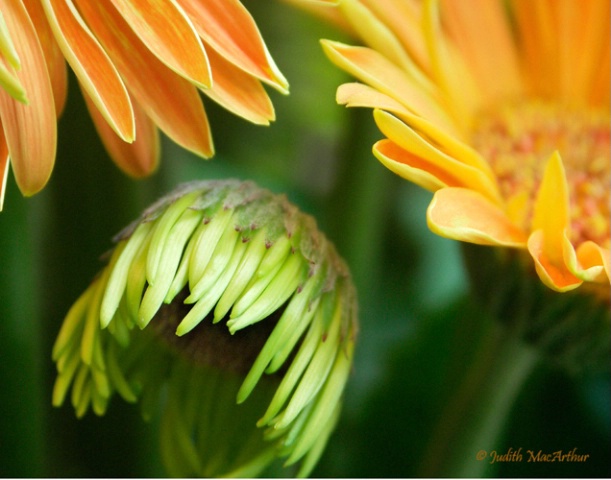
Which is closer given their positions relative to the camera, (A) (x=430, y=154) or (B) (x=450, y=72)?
(A) (x=430, y=154)

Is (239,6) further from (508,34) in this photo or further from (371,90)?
(508,34)

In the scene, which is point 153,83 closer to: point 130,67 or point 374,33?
point 130,67

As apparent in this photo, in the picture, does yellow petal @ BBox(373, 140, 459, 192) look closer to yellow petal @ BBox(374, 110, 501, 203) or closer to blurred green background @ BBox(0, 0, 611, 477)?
yellow petal @ BBox(374, 110, 501, 203)

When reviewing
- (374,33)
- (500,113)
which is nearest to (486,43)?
(500,113)

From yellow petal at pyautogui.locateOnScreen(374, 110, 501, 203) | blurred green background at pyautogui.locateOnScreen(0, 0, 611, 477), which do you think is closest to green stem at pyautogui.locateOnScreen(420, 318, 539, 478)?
blurred green background at pyautogui.locateOnScreen(0, 0, 611, 477)

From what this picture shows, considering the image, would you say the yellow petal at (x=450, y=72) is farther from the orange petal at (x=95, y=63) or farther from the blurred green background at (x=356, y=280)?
the orange petal at (x=95, y=63)
